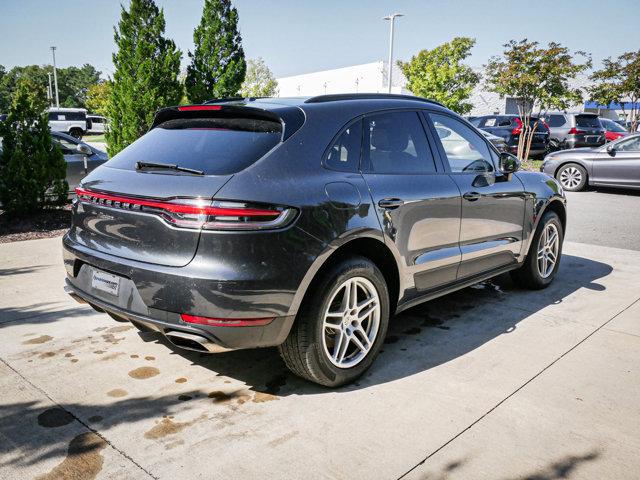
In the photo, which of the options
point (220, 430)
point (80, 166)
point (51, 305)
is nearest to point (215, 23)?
point (80, 166)

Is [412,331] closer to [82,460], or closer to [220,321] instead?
[220,321]

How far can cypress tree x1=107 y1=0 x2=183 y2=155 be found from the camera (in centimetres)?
1013

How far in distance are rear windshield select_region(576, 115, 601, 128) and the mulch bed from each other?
19226 millimetres

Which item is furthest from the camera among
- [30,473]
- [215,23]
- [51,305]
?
[215,23]

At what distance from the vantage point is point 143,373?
345cm

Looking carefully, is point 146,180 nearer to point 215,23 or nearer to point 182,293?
point 182,293

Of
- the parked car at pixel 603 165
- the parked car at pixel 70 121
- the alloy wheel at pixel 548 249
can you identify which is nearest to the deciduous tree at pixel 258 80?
the parked car at pixel 70 121

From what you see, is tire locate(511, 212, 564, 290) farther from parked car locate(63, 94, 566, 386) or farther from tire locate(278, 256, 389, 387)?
tire locate(278, 256, 389, 387)

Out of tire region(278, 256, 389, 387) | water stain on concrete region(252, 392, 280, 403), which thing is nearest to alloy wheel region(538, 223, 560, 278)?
tire region(278, 256, 389, 387)

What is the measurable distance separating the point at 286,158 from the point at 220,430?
4.81 feet

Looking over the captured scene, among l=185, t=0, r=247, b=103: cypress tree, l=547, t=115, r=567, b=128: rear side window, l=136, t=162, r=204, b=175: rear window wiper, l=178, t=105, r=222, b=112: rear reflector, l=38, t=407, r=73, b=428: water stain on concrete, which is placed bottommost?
l=38, t=407, r=73, b=428: water stain on concrete

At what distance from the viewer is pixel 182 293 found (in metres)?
2.75

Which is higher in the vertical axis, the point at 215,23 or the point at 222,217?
the point at 215,23

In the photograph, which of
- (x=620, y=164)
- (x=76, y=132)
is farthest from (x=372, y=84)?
(x=620, y=164)
